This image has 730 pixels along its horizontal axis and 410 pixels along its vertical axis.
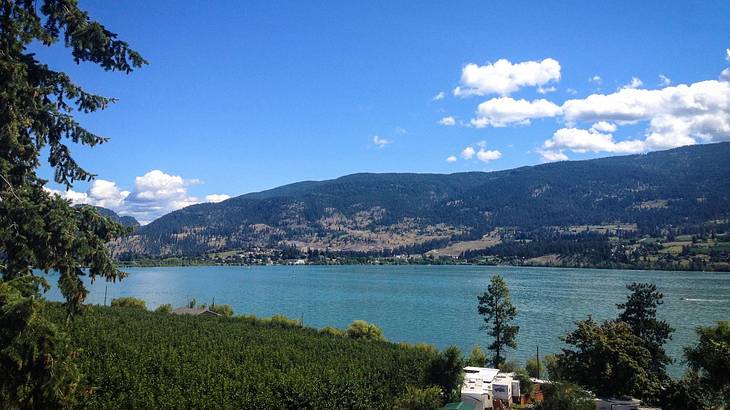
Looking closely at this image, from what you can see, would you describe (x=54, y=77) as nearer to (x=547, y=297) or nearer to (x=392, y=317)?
(x=392, y=317)

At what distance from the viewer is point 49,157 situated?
593 inches

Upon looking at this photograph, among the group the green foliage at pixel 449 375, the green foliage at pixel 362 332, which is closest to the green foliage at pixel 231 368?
the green foliage at pixel 449 375

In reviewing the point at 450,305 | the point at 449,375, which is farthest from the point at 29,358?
the point at 450,305

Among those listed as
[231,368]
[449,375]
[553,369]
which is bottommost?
[553,369]

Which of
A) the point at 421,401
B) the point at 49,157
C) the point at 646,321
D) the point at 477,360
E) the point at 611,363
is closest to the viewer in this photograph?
the point at 49,157

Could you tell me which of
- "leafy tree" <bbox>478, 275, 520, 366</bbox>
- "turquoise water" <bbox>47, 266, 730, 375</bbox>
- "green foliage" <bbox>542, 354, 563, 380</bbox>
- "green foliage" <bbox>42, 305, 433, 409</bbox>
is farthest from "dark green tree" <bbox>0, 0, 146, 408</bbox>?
"turquoise water" <bbox>47, 266, 730, 375</bbox>

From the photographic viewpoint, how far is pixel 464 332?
230 feet

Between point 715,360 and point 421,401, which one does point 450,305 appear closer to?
point 421,401

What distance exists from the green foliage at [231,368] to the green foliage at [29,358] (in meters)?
8.38

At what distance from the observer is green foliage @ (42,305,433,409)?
76.8 feet

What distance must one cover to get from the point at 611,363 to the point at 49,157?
30.7 metres

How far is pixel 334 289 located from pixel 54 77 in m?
125

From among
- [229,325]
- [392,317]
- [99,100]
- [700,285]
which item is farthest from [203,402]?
[700,285]

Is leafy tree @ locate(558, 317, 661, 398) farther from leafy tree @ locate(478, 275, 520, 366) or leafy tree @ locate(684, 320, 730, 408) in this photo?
leafy tree @ locate(478, 275, 520, 366)
